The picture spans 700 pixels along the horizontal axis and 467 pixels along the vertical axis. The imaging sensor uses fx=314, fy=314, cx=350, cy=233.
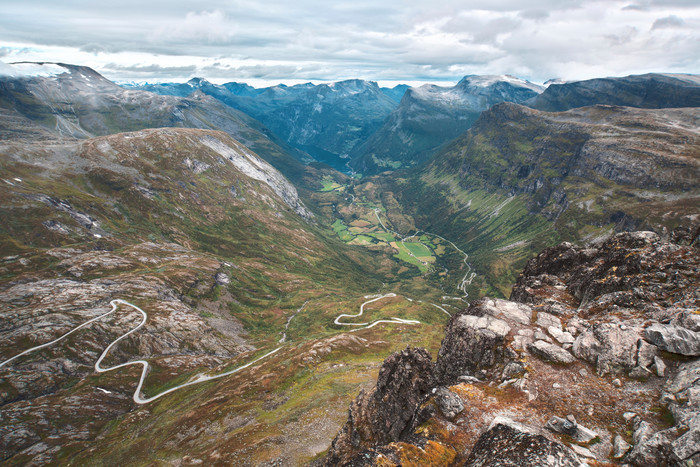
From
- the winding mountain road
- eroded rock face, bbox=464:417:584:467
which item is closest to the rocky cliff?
eroded rock face, bbox=464:417:584:467

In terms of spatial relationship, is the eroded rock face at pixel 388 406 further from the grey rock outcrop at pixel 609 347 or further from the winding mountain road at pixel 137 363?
the winding mountain road at pixel 137 363

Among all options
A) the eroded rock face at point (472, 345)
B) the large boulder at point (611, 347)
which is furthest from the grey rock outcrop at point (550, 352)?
the eroded rock face at point (472, 345)

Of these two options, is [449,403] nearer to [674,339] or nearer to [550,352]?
[550,352]

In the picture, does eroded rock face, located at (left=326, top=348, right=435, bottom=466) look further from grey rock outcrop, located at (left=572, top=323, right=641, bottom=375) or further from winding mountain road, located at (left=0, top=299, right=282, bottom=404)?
winding mountain road, located at (left=0, top=299, right=282, bottom=404)

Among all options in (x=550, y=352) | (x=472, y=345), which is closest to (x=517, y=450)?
(x=550, y=352)

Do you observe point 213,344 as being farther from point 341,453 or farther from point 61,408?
point 341,453
